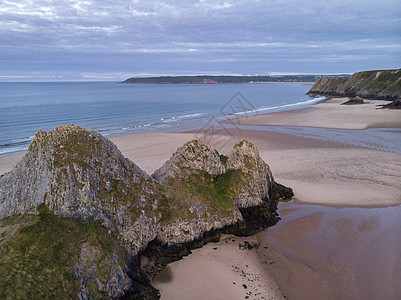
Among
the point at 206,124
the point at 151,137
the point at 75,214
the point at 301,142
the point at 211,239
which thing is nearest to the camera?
the point at 75,214

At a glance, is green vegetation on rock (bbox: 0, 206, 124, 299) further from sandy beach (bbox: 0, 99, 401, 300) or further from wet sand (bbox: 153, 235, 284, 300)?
sandy beach (bbox: 0, 99, 401, 300)

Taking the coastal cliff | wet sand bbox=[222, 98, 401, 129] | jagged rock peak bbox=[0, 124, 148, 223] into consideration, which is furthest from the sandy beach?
wet sand bbox=[222, 98, 401, 129]

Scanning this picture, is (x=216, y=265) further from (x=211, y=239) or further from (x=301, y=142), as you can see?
(x=301, y=142)

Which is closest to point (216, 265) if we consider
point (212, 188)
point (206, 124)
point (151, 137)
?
point (212, 188)

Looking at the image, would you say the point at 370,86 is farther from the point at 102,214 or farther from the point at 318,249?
the point at 102,214

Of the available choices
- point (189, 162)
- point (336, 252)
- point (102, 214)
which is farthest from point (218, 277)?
point (336, 252)

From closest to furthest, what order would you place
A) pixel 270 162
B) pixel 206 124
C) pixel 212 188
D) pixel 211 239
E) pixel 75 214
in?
pixel 75 214, pixel 211 239, pixel 212 188, pixel 270 162, pixel 206 124

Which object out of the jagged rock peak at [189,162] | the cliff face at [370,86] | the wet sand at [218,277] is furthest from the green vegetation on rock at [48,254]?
the cliff face at [370,86]
